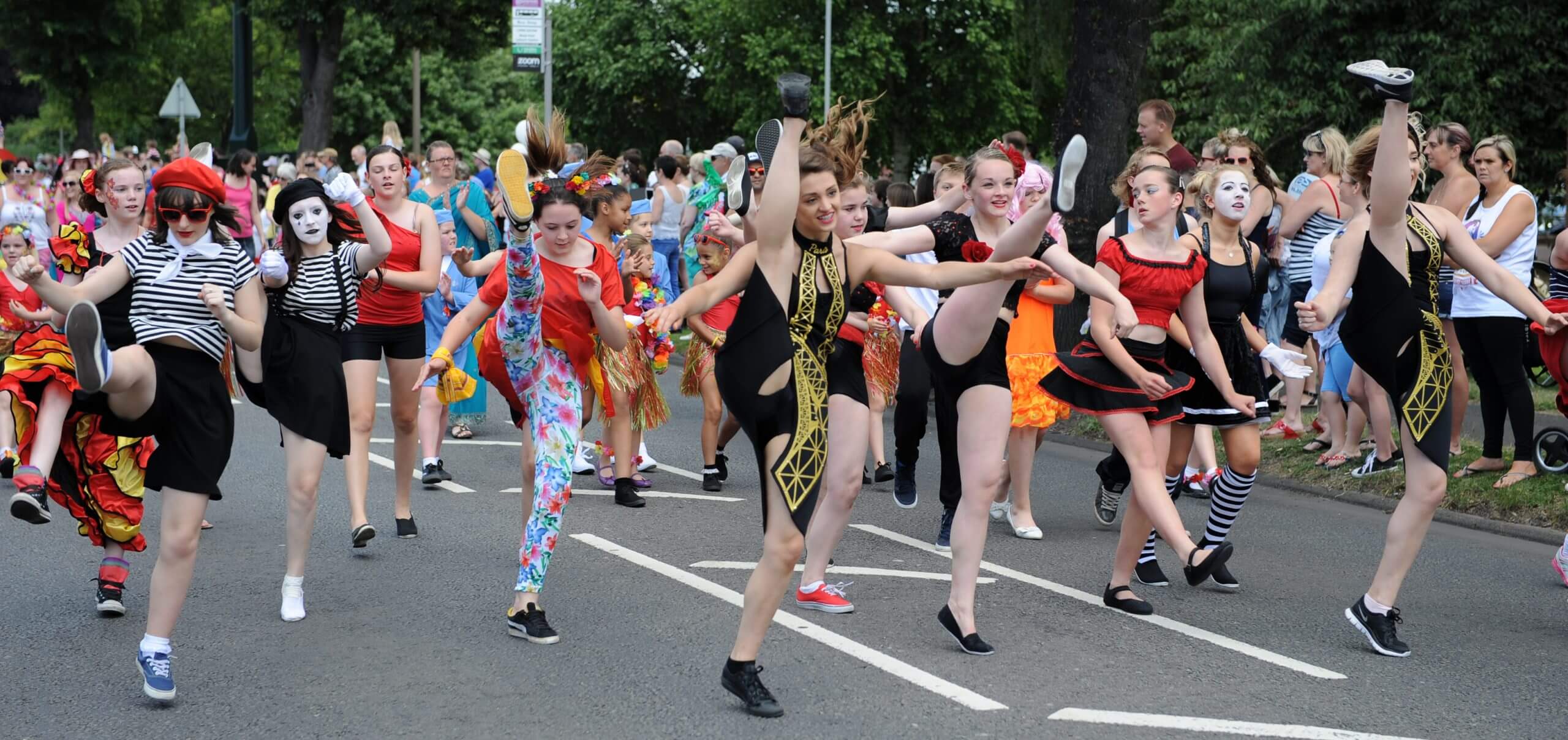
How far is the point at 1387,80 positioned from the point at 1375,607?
194 cm

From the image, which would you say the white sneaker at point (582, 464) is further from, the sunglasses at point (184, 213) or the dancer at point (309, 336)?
the sunglasses at point (184, 213)

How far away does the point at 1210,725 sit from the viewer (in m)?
5.09

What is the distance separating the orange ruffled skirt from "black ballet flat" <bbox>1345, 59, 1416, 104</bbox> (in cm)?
269

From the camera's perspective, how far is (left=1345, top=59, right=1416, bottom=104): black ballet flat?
18.1 ft

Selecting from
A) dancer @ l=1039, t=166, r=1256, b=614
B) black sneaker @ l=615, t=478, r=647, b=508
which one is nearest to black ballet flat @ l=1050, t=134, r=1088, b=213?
dancer @ l=1039, t=166, r=1256, b=614

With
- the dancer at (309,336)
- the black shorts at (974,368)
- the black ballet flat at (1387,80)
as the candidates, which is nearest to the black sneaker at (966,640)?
the black shorts at (974,368)

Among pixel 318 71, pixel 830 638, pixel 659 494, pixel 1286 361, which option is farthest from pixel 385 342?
pixel 318 71

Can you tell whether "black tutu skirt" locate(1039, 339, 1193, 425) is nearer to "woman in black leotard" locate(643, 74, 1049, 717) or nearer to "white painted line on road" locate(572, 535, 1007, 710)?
"white painted line on road" locate(572, 535, 1007, 710)

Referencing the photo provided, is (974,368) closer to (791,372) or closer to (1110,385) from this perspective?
(1110,385)

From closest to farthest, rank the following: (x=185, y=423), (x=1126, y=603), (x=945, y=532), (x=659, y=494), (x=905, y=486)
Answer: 1. (x=185, y=423)
2. (x=1126, y=603)
3. (x=945, y=532)
4. (x=905, y=486)
5. (x=659, y=494)

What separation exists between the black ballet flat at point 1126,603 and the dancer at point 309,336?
3232mm

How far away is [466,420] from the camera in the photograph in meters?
12.1

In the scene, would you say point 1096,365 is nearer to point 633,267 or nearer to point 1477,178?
point 633,267

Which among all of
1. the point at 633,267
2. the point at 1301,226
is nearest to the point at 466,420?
the point at 633,267
